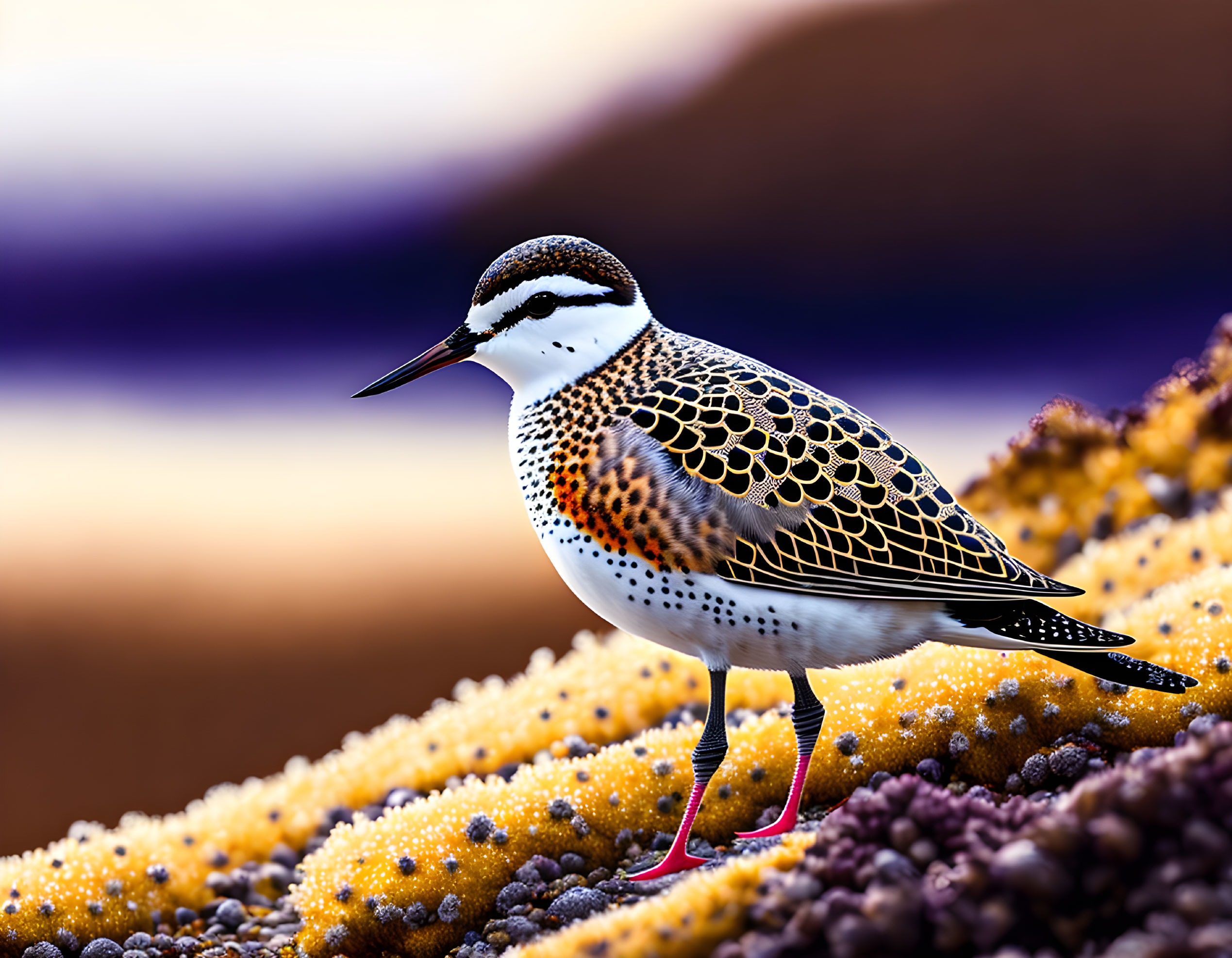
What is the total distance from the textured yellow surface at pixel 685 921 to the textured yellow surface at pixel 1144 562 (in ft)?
15.7

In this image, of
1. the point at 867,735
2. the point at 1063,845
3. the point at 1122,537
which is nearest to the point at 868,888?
the point at 1063,845

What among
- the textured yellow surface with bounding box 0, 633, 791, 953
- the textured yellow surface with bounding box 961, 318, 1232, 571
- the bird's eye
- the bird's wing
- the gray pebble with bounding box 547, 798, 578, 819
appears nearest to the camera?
the bird's wing

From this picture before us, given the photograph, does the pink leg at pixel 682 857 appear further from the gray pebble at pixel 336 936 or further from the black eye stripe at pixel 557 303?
the black eye stripe at pixel 557 303

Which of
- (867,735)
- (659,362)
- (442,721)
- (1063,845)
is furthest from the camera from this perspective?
(442,721)

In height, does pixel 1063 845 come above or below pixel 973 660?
below

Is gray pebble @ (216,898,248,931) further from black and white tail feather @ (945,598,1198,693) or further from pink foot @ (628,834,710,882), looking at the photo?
black and white tail feather @ (945,598,1198,693)

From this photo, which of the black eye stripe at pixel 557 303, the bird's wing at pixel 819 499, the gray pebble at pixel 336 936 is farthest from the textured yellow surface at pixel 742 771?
the black eye stripe at pixel 557 303

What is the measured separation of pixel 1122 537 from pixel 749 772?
5.31m

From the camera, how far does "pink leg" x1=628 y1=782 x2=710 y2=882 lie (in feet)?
17.6

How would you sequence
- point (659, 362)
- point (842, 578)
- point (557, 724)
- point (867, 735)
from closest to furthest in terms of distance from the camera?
point (842, 578)
point (659, 362)
point (867, 735)
point (557, 724)

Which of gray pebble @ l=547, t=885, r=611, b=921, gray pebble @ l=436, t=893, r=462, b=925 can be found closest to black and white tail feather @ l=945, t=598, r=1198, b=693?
gray pebble @ l=547, t=885, r=611, b=921

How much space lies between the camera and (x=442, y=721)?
8391mm

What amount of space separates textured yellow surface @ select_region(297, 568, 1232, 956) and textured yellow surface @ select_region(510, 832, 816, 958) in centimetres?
150

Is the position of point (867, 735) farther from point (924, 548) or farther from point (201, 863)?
point (201, 863)
